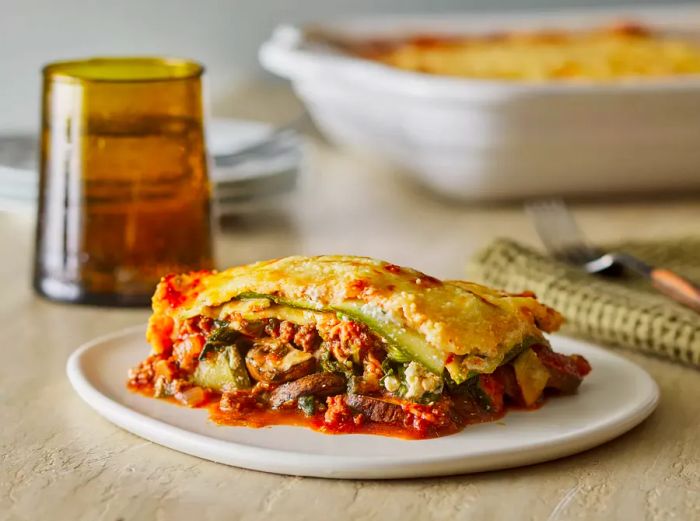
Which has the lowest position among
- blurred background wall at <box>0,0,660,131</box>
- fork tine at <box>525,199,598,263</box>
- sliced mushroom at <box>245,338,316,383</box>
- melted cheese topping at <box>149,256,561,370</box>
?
blurred background wall at <box>0,0,660,131</box>

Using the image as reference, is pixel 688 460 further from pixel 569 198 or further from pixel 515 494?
pixel 569 198

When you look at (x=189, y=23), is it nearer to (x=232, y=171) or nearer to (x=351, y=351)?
(x=232, y=171)

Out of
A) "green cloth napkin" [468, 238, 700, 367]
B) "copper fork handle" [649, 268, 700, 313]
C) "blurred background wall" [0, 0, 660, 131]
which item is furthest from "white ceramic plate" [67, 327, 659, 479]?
"blurred background wall" [0, 0, 660, 131]

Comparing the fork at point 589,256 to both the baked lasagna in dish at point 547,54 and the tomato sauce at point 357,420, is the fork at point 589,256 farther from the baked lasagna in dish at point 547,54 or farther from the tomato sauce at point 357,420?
the tomato sauce at point 357,420

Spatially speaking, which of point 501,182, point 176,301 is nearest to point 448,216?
point 501,182

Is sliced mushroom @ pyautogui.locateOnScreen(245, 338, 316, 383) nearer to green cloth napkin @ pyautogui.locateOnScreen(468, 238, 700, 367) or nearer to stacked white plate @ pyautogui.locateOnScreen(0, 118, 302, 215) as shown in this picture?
green cloth napkin @ pyautogui.locateOnScreen(468, 238, 700, 367)

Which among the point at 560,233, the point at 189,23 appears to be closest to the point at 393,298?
the point at 560,233
